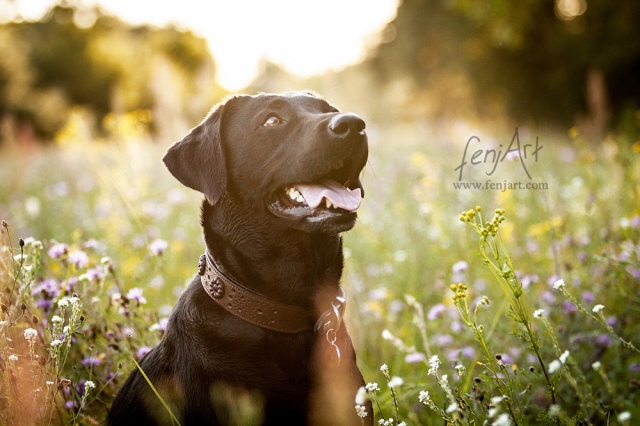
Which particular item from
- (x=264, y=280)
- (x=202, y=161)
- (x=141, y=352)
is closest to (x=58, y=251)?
(x=141, y=352)

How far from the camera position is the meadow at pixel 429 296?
70.6 inches

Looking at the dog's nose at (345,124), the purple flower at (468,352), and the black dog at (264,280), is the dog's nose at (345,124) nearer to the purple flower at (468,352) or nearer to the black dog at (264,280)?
the black dog at (264,280)

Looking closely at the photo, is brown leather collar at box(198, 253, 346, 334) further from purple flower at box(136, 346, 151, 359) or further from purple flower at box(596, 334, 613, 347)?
purple flower at box(596, 334, 613, 347)

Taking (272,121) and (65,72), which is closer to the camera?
(272,121)

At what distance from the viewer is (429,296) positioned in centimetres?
376

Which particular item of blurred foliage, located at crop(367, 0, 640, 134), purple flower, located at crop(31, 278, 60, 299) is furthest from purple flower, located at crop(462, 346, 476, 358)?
blurred foliage, located at crop(367, 0, 640, 134)

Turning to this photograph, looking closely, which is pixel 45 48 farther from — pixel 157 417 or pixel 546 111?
pixel 157 417

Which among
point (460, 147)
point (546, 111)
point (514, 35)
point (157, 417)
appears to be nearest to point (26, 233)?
point (157, 417)

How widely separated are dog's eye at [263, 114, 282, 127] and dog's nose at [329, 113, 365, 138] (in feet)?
1.26

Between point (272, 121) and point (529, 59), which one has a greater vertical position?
point (272, 121)

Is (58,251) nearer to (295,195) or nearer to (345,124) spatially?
(295,195)

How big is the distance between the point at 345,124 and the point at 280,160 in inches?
15.2

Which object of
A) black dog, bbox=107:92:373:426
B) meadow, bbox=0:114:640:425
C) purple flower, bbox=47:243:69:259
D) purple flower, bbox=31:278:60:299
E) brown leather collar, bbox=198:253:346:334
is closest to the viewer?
meadow, bbox=0:114:640:425

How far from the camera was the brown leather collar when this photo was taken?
6.72 ft
